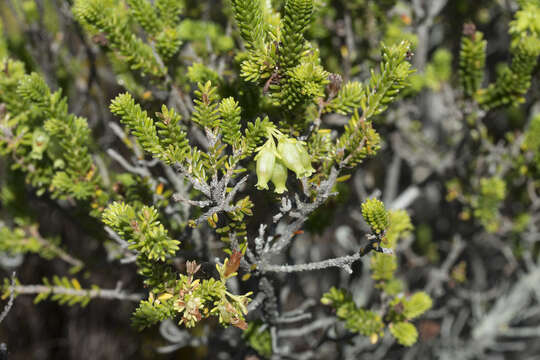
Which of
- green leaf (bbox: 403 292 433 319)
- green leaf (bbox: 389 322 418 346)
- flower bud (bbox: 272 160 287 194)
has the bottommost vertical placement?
green leaf (bbox: 389 322 418 346)

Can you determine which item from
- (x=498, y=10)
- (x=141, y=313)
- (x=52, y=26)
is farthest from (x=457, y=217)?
(x=52, y=26)

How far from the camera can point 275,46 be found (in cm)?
104

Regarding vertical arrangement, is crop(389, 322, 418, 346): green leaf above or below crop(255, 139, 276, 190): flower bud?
below

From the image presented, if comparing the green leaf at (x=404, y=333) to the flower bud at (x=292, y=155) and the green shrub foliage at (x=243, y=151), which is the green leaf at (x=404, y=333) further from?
the flower bud at (x=292, y=155)

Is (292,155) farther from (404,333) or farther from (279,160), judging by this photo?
(404,333)

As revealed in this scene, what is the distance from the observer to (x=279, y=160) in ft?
3.26

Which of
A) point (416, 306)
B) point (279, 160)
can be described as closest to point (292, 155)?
point (279, 160)

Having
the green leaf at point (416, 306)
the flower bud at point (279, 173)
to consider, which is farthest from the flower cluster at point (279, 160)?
the green leaf at point (416, 306)

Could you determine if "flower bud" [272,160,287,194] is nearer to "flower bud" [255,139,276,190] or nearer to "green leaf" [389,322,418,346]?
"flower bud" [255,139,276,190]

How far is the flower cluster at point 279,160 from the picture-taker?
3.14ft

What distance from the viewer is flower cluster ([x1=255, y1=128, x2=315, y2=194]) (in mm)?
958

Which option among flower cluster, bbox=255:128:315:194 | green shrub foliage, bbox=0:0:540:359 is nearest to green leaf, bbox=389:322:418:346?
green shrub foliage, bbox=0:0:540:359

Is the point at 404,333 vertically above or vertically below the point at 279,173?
below

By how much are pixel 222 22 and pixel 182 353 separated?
2.31 m
